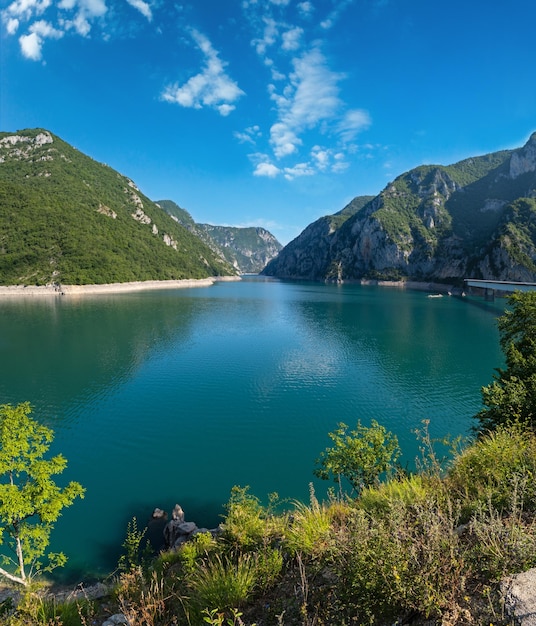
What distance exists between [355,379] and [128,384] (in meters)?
26.3

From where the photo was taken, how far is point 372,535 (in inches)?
215

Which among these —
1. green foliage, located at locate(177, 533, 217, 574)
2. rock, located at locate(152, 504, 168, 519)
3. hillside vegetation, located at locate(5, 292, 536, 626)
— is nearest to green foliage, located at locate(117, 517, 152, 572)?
rock, located at locate(152, 504, 168, 519)

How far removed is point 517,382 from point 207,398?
2567 centimetres

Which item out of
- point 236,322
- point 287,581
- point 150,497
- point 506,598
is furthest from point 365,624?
point 236,322

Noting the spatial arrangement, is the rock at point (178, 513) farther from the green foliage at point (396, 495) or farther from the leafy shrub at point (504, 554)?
the leafy shrub at point (504, 554)

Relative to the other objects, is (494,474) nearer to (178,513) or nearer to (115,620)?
(115,620)

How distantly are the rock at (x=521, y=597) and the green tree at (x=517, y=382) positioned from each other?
11625 mm

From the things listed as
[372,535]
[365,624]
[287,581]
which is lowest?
[287,581]

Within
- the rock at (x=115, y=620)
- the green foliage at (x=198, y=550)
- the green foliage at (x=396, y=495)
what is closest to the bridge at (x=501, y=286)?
the green foliage at (x=396, y=495)

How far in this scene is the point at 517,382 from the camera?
1942 centimetres

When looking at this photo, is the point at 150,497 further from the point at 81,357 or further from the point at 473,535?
the point at 81,357

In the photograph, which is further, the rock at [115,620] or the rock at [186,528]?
the rock at [186,528]

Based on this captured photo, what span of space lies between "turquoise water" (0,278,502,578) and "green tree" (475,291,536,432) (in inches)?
298

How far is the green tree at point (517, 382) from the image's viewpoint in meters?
17.4
